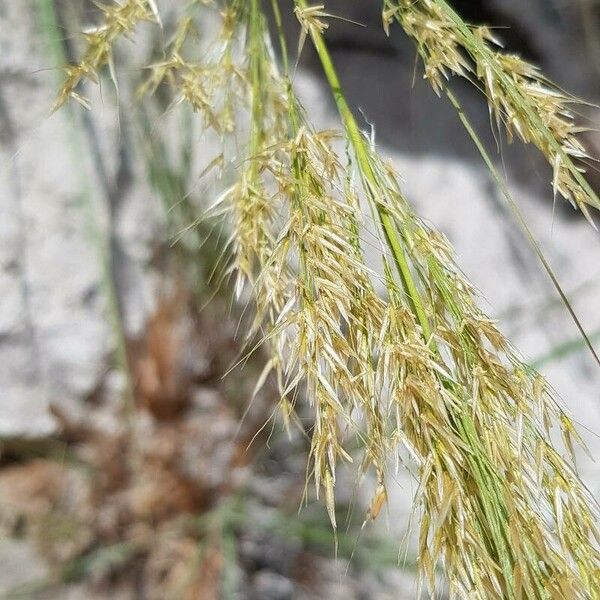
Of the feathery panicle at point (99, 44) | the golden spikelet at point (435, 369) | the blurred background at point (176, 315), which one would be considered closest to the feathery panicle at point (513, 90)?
the golden spikelet at point (435, 369)

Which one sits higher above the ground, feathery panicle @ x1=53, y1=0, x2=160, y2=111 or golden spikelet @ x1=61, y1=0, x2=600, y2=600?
feathery panicle @ x1=53, y1=0, x2=160, y2=111

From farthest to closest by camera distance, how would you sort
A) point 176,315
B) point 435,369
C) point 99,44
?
point 176,315 → point 99,44 → point 435,369

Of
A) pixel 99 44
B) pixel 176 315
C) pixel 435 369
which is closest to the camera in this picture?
pixel 435 369

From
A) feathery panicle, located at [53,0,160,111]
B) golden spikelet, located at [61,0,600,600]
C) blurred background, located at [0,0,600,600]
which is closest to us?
golden spikelet, located at [61,0,600,600]

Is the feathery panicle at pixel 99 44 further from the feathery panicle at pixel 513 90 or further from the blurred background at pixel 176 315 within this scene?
the blurred background at pixel 176 315

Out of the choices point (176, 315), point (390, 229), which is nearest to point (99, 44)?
point (390, 229)

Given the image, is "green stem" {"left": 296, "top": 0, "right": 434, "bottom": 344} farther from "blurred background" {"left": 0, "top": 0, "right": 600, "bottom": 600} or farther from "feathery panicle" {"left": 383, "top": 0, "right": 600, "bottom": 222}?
"blurred background" {"left": 0, "top": 0, "right": 600, "bottom": 600}

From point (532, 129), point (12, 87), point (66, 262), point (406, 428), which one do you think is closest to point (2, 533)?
point (66, 262)

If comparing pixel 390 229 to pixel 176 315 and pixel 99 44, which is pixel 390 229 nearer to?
pixel 99 44

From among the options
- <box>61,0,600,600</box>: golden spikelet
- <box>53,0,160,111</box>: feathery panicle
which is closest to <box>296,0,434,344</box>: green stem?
<box>61,0,600,600</box>: golden spikelet
